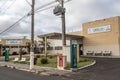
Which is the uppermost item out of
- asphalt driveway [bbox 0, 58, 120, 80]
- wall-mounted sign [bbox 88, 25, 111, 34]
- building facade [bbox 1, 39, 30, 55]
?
wall-mounted sign [bbox 88, 25, 111, 34]

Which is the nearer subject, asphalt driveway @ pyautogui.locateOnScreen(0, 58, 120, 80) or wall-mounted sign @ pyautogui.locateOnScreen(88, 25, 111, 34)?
asphalt driveway @ pyautogui.locateOnScreen(0, 58, 120, 80)

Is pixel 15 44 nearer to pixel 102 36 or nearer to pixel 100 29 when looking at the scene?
pixel 100 29

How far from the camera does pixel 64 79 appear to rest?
1795 centimetres

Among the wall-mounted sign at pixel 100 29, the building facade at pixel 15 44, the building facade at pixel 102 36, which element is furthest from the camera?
the building facade at pixel 15 44

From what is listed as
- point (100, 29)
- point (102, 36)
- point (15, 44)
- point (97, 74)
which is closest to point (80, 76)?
point (97, 74)

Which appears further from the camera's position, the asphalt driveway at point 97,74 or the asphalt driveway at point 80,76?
the asphalt driveway at point 80,76

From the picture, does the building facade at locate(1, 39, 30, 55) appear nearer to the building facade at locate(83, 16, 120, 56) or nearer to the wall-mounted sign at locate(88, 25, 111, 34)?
the building facade at locate(83, 16, 120, 56)

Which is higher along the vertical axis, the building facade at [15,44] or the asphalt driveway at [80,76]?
the building facade at [15,44]

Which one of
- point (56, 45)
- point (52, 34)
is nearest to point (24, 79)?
point (52, 34)

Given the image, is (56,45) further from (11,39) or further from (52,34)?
(52,34)

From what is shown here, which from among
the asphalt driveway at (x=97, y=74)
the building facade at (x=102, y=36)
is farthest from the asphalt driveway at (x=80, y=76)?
the building facade at (x=102, y=36)

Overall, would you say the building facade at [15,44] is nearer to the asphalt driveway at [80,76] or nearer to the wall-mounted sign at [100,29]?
the wall-mounted sign at [100,29]

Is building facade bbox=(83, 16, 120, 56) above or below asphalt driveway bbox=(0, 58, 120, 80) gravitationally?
above

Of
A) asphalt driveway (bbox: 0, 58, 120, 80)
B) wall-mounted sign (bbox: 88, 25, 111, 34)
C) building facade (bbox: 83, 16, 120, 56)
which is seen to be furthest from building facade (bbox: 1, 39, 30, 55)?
asphalt driveway (bbox: 0, 58, 120, 80)
